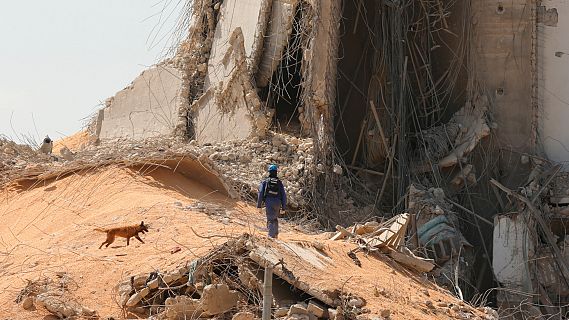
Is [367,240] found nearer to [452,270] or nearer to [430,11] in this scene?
[452,270]

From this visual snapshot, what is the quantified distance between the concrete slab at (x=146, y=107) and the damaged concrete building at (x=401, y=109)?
0.03 meters

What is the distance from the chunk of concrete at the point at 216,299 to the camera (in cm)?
1305

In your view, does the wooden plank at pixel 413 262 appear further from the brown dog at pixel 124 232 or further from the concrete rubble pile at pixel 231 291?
the brown dog at pixel 124 232

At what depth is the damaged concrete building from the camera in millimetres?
19969

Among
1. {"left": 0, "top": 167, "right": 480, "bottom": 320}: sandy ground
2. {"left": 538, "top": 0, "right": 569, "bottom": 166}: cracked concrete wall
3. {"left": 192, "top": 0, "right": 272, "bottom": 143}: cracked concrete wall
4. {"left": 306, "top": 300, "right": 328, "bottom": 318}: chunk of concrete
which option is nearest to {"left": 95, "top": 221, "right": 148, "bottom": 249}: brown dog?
{"left": 0, "top": 167, "right": 480, "bottom": 320}: sandy ground

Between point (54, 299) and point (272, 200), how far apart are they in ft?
9.89

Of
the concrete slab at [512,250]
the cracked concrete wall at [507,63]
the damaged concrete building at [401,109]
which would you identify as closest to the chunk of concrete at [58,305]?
the damaged concrete building at [401,109]

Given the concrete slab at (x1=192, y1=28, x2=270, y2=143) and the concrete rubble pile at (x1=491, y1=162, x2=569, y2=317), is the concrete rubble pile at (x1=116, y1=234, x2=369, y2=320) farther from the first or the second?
the concrete slab at (x1=192, y1=28, x2=270, y2=143)

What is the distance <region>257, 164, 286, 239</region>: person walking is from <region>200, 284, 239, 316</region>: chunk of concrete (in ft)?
7.92

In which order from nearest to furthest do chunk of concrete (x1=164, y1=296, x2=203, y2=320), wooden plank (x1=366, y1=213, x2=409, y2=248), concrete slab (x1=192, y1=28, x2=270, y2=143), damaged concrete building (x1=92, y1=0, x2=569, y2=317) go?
chunk of concrete (x1=164, y1=296, x2=203, y2=320)
wooden plank (x1=366, y1=213, x2=409, y2=248)
damaged concrete building (x1=92, y1=0, x2=569, y2=317)
concrete slab (x1=192, y1=28, x2=270, y2=143)

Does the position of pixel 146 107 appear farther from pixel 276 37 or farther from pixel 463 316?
pixel 463 316

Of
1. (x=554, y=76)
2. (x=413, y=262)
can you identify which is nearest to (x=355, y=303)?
(x=413, y=262)

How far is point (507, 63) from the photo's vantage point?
21906 millimetres

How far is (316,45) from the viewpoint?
2053 cm
